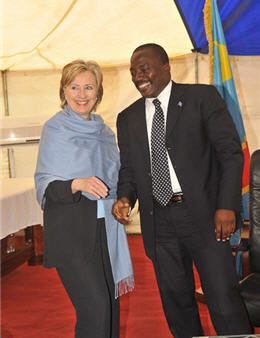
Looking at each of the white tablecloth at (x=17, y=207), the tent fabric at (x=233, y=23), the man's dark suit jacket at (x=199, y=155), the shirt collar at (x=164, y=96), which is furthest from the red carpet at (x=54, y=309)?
the tent fabric at (x=233, y=23)

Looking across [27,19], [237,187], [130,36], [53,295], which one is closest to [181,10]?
[130,36]

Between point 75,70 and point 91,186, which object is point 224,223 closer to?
point 91,186

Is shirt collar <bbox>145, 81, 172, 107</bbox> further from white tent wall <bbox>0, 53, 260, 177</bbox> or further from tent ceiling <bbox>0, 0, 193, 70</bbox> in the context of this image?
white tent wall <bbox>0, 53, 260, 177</bbox>

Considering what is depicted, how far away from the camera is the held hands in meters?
1.96

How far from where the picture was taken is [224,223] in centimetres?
196

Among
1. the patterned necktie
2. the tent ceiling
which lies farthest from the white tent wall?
the patterned necktie

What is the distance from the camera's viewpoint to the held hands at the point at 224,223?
6.42 ft

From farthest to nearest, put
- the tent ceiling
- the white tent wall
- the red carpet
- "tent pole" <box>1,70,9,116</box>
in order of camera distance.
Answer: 1. "tent pole" <box>1,70,9,116</box>
2. the white tent wall
3. the tent ceiling
4. the red carpet

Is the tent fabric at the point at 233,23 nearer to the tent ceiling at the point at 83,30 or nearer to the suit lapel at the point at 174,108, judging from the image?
the tent ceiling at the point at 83,30

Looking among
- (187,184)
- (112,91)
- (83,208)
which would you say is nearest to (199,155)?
(187,184)

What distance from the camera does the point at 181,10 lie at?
4.22m

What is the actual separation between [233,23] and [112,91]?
7.13 feet

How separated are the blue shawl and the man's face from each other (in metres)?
0.32

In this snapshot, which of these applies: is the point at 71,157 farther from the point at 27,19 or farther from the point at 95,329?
the point at 27,19
